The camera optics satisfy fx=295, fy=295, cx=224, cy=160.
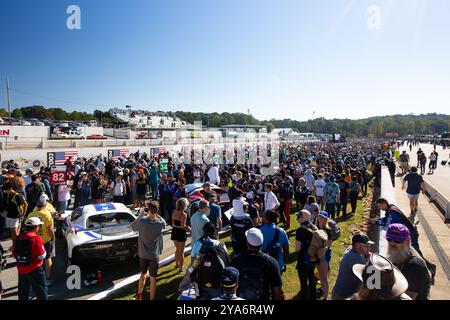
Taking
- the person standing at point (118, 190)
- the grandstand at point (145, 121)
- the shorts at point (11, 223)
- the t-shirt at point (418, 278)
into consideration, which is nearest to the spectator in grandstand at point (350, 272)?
the t-shirt at point (418, 278)

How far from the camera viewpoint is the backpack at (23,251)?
179 inches

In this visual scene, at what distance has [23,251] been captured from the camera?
14.9 feet

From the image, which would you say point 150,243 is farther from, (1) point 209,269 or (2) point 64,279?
(2) point 64,279

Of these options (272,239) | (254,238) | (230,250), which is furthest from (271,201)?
(254,238)

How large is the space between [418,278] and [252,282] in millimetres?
1946

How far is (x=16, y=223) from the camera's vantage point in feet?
23.7

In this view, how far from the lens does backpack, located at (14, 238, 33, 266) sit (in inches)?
179

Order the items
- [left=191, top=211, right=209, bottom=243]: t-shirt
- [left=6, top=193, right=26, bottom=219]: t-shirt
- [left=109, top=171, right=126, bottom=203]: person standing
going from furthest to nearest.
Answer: [left=109, top=171, right=126, bottom=203]: person standing, [left=6, top=193, right=26, bottom=219]: t-shirt, [left=191, top=211, right=209, bottom=243]: t-shirt

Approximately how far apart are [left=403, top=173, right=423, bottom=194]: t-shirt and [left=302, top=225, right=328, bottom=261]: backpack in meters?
7.38

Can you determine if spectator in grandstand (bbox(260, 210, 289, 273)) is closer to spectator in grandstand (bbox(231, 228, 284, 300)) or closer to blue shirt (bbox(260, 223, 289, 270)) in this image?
blue shirt (bbox(260, 223, 289, 270))

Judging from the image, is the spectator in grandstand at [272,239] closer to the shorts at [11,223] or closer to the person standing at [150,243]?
the person standing at [150,243]

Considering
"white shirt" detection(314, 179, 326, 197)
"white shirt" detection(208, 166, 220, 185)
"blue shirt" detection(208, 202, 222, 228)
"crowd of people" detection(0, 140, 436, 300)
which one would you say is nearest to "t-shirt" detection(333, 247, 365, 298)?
"crowd of people" detection(0, 140, 436, 300)

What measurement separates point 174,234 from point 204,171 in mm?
9868
